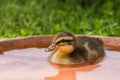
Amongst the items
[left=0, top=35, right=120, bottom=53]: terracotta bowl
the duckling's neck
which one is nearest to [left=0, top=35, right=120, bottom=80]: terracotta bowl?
[left=0, top=35, right=120, bottom=53]: terracotta bowl

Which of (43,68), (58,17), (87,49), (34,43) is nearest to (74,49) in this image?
(87,49)

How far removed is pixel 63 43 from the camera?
4094mm

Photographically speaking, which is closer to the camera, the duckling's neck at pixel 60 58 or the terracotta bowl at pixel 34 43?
the duckling's neck at pixel 60 58

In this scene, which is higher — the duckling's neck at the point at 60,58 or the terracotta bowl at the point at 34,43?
the terracotta bowl at the point at 34,43

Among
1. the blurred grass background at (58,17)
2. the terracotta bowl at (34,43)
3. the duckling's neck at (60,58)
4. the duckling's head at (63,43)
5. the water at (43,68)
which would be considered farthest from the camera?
the blurred grass background at (58,17)

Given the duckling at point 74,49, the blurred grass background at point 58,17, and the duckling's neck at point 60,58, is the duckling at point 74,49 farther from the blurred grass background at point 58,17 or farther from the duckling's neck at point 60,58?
the blurred grass background at point 58,17

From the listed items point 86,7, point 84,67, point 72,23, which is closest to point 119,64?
point 84,67

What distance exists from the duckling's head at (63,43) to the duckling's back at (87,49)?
0.27 feet

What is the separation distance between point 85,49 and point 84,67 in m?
0.20

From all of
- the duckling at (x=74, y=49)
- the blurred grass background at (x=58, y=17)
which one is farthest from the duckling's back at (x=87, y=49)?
the blurred grass background at (x=58, y=17)

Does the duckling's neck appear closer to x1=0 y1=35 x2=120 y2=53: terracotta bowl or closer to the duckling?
the duckling

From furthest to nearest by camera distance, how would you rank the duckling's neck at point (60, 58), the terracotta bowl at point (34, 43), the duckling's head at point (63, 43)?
the terracotta bowl at point (34, 43) < the duckling's neck at point (60, 58) < the duckling's head at point (63, 43)

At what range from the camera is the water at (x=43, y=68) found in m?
3.88

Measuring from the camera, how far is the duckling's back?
4.23m
